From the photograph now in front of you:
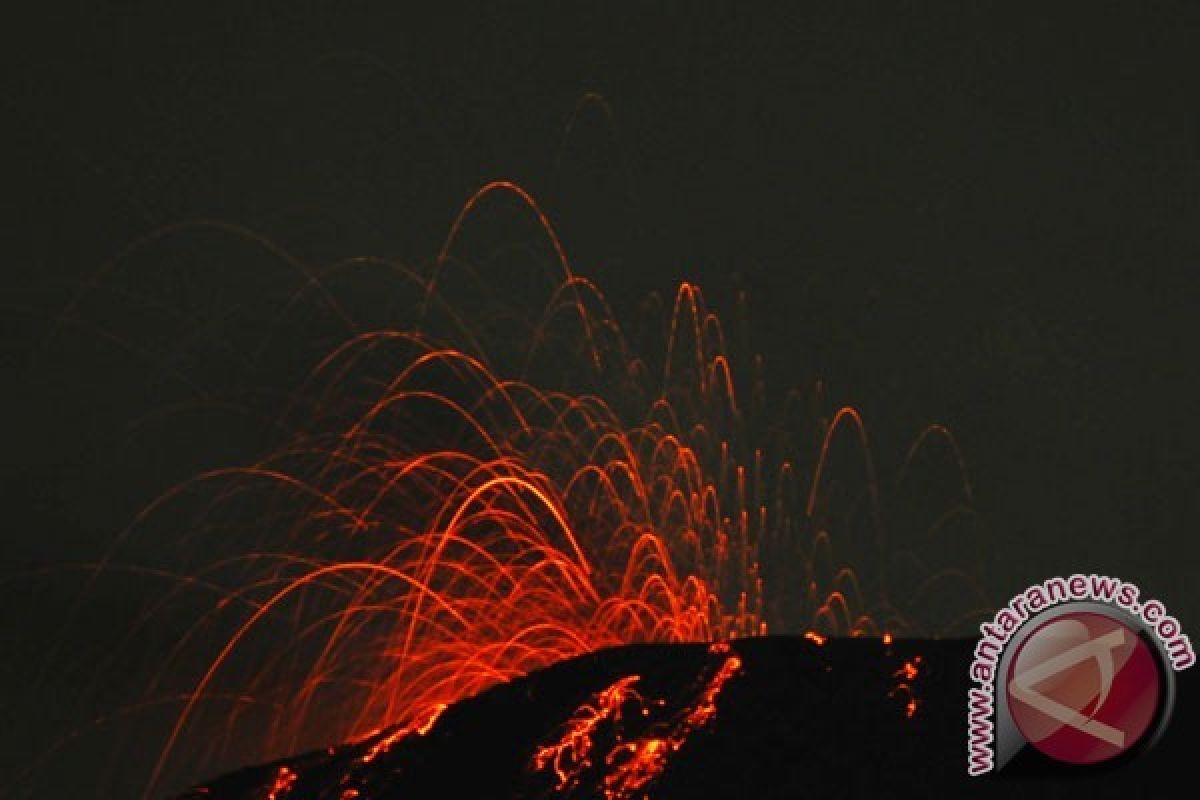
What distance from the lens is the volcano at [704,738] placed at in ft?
61.6

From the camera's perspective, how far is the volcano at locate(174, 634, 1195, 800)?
18.8 meters

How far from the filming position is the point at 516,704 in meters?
21.6

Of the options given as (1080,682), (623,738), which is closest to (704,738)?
(623,738)

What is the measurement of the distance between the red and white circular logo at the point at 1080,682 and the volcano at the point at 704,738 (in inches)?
57.9

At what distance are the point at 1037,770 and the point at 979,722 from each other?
1295 millimetres

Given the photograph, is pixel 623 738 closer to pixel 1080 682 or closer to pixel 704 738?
pixel 704 738

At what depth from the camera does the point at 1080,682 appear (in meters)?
15.7

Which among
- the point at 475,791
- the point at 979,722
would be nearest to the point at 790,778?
the point at 979,722

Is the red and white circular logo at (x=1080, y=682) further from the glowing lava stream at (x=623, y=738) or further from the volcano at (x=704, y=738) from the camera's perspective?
the glowing lava stream at (x=623, y=738)

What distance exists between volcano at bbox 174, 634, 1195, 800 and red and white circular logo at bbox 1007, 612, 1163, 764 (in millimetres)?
1471

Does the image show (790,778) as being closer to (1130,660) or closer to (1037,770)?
(1037,770)

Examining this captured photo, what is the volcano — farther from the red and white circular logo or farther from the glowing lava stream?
the red and white circular logo

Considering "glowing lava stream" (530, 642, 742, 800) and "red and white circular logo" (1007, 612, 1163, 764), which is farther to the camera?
"glowing lava stream" (530, 642, 742, 800)

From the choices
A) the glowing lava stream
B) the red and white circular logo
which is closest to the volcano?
the glowing lava stream
